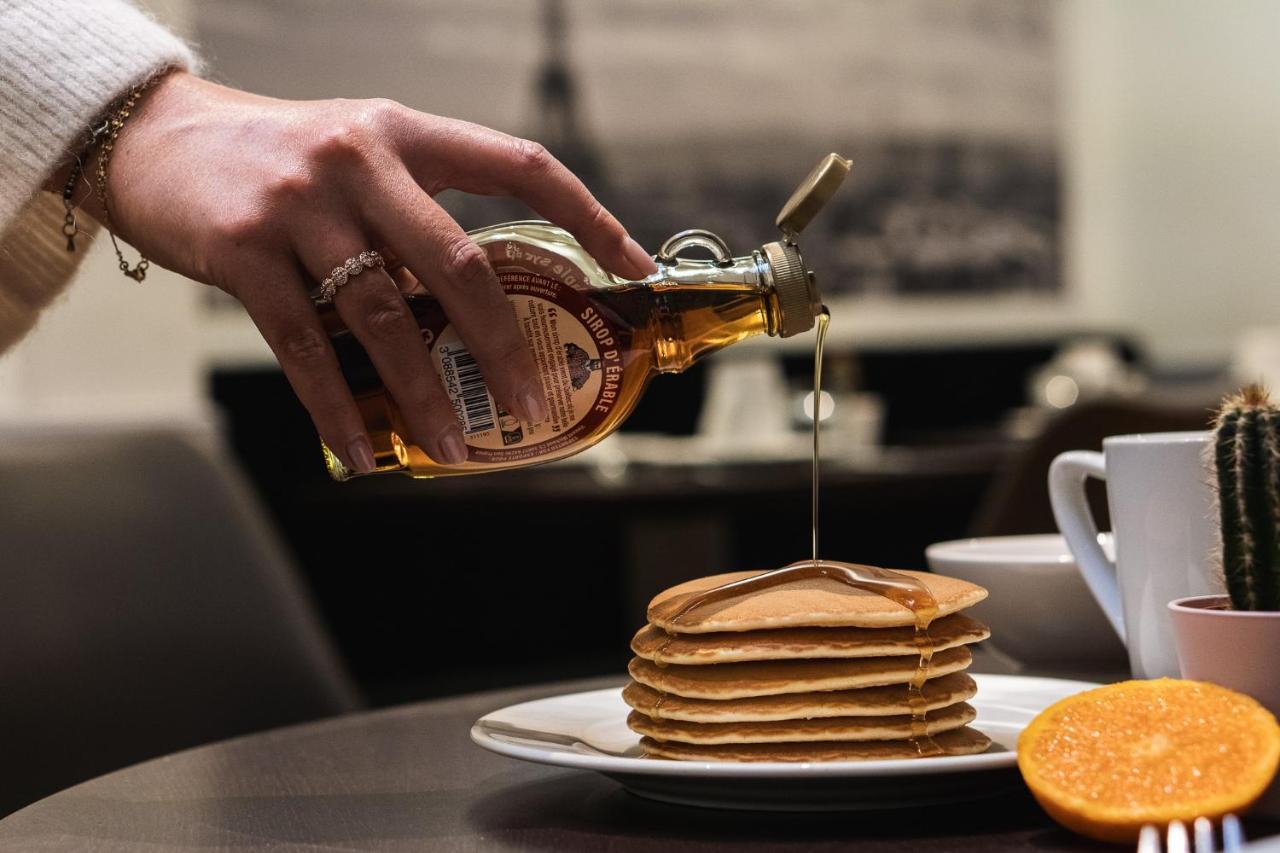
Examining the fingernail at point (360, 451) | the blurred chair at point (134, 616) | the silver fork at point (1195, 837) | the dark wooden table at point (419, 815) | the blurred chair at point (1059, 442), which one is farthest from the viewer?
the blurred chair at point (1059, 442)

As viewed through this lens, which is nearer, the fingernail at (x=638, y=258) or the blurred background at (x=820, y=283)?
the fingernail at (x=638, y=258)

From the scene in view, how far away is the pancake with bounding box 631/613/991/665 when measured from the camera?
649 mm

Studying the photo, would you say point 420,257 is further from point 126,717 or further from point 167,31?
point 126,717

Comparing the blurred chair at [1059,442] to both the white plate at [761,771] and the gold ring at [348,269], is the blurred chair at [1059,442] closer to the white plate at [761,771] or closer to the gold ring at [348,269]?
the white plate at [761,771]

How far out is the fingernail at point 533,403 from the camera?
76 centimetres

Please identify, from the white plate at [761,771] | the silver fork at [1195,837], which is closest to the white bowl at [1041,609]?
the white plate at [761,771]

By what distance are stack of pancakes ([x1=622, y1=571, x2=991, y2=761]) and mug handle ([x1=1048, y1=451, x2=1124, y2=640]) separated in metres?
0.26

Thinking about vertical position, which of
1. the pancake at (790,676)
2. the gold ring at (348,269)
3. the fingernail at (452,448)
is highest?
the gold ring at (348,269)

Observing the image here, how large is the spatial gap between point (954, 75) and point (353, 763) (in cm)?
522

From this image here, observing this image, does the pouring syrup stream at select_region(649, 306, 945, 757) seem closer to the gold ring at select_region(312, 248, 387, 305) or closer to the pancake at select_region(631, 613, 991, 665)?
the pancake at select_region(631, 613, 991, 665)

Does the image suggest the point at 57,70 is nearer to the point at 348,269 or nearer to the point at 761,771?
the point at 348,269

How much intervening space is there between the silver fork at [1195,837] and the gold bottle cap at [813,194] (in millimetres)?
355

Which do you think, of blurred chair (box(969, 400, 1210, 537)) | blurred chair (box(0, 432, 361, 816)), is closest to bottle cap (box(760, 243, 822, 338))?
blurred chair (box(0, 432, 361, 816))

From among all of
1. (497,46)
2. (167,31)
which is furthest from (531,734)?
(497,46)
